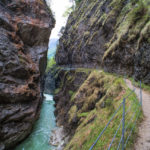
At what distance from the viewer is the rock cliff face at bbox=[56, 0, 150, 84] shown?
9101mm

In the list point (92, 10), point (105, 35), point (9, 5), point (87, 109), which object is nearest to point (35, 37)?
point (9, 5)

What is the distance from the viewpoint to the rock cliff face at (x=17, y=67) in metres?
10.6

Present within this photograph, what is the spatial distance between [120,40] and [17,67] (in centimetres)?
1203

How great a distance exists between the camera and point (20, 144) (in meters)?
11.8

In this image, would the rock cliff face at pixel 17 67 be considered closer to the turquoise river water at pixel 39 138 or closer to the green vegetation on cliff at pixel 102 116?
the turquoise river water at pixel 39 138

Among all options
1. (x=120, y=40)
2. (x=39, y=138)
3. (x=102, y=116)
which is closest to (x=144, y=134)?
(x=102, y=116)

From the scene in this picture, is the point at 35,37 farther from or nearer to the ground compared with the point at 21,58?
farther from the ground

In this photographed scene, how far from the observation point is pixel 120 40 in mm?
12445

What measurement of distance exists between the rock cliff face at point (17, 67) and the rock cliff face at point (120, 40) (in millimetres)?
10216

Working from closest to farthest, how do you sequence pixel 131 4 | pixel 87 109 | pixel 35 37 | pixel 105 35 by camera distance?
1. pixel 87 109
2. pixel 131 4
3. pixel 35 37
4. pixel 105 35

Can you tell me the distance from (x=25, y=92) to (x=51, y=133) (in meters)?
6.42

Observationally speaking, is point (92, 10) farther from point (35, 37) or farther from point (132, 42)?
point (132, 42)

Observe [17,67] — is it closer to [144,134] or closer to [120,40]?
[120,40]

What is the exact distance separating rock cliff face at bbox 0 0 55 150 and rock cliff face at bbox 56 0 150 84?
10216 mm
